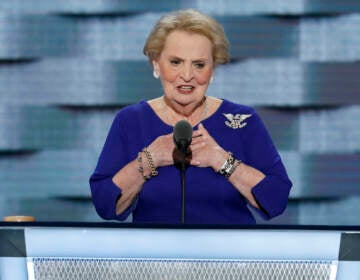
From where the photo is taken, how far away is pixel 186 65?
6.43 ft

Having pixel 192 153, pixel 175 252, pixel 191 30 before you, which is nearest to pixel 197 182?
pixel 192 153

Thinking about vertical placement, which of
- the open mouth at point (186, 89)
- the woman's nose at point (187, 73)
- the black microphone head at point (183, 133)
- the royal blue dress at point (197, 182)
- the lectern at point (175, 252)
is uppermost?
the woman's nose at point (187, 73)

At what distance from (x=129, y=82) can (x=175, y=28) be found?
0.79 metres

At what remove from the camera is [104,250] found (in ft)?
3.94

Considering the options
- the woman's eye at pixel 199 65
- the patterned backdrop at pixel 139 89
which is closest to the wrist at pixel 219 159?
the woman's eye at pixel 199 65

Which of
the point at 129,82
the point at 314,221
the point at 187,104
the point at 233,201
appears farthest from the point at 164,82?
the point at 314,221

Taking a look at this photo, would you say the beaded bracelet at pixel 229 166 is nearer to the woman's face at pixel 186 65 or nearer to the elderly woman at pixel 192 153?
the elderly woman at pixel 192 153

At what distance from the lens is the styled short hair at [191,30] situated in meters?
1.97

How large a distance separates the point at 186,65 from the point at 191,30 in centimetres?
8

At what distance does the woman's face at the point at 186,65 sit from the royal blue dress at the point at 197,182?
85mm

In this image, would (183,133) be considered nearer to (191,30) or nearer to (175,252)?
(175,252)

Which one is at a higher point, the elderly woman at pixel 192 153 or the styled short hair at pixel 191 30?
the styled short hair at pixel 191 30

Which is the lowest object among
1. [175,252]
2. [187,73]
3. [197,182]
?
[197,182]

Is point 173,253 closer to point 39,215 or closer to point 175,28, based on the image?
point 175,28
